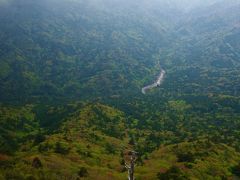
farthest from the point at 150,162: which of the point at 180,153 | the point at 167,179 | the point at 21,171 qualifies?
the point at 21,171

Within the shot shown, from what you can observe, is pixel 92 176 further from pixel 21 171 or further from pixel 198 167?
pixel 198 167

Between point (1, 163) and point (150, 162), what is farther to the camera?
point (150, 162)

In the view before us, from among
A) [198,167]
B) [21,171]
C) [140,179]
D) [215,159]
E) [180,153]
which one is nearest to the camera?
[21,171]

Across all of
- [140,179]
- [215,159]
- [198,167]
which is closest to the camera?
[140,179]

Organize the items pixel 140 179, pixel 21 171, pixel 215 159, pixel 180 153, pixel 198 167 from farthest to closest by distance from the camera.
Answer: pixel 180 153, pixel 215 159, pixel 198 167, pixel 140 179, pixel 21 171

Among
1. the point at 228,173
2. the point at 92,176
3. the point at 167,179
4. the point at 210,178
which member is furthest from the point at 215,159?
the point at 92,176

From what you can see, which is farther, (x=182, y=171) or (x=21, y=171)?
(x=182, y=171)

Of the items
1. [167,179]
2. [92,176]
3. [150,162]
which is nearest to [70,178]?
[92,176]

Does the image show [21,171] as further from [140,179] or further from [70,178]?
[140,179]
